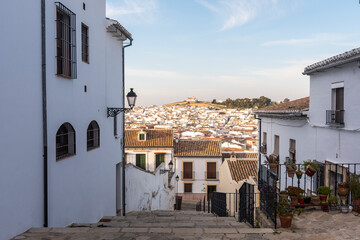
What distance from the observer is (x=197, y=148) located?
32.8m

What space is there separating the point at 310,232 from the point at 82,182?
5.59m

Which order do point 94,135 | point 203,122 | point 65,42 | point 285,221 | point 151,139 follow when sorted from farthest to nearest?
1. point 203,122
2. point 151,139
3. point 94,135
4. point 65,42
5. point 285,221

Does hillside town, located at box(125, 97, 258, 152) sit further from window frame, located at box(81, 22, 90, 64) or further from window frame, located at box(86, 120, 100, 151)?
window frame, located at box(81, 22, 90, 64)

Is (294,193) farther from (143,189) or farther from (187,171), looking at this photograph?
(187,171)

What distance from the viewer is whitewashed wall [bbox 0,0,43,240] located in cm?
513

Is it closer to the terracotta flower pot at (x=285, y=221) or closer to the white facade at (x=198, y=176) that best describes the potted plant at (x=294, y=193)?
the terracotta flower pot at (x=285, y=221)

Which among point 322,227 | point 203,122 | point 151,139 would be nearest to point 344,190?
point 322,227

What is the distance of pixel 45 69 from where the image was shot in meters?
6.32

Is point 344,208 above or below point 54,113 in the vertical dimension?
below

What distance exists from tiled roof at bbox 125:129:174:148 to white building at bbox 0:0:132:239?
20.3 m

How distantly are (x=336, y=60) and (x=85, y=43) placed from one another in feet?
23.1

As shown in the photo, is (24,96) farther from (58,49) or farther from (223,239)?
(223,239)

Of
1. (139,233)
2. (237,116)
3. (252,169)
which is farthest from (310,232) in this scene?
(237,116)

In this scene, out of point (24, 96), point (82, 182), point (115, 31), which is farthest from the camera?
point (115, 31)
